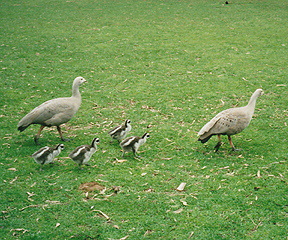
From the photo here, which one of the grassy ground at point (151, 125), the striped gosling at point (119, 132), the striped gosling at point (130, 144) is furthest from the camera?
the striped gosling at point (119, 132)

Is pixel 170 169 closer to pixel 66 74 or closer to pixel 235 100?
pixel 235 100

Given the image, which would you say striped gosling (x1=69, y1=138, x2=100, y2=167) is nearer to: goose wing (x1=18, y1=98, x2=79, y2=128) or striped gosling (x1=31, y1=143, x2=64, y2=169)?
striped gosling (x1=31, y1=143, x2=64, y2=169)

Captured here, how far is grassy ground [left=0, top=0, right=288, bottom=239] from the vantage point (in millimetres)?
5391

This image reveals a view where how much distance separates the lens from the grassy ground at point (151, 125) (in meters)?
5.39

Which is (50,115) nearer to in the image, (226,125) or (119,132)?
(119,132)

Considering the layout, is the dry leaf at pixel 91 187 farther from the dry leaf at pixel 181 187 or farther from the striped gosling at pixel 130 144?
the dry leaf at pixel 181 187

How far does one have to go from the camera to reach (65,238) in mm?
5008

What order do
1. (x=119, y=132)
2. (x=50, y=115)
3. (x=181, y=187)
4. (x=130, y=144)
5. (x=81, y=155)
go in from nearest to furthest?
1. (x=181, y=187)
2. (x=81, y=155)
3. (x=130, y=144)
4. (x=119, y=132)
5. (x=50, y=115)

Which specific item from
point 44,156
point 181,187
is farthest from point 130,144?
point 44,156

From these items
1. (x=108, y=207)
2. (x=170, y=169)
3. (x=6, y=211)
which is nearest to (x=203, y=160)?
(x=170, y=169)

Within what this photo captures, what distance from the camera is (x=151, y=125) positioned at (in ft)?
28.8

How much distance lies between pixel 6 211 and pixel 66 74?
7.38m

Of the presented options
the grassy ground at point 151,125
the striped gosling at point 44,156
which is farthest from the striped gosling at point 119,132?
the striped gosling at point 44,156

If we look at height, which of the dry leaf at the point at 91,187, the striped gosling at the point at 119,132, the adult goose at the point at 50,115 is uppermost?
the adult goose at the point at 50,115
